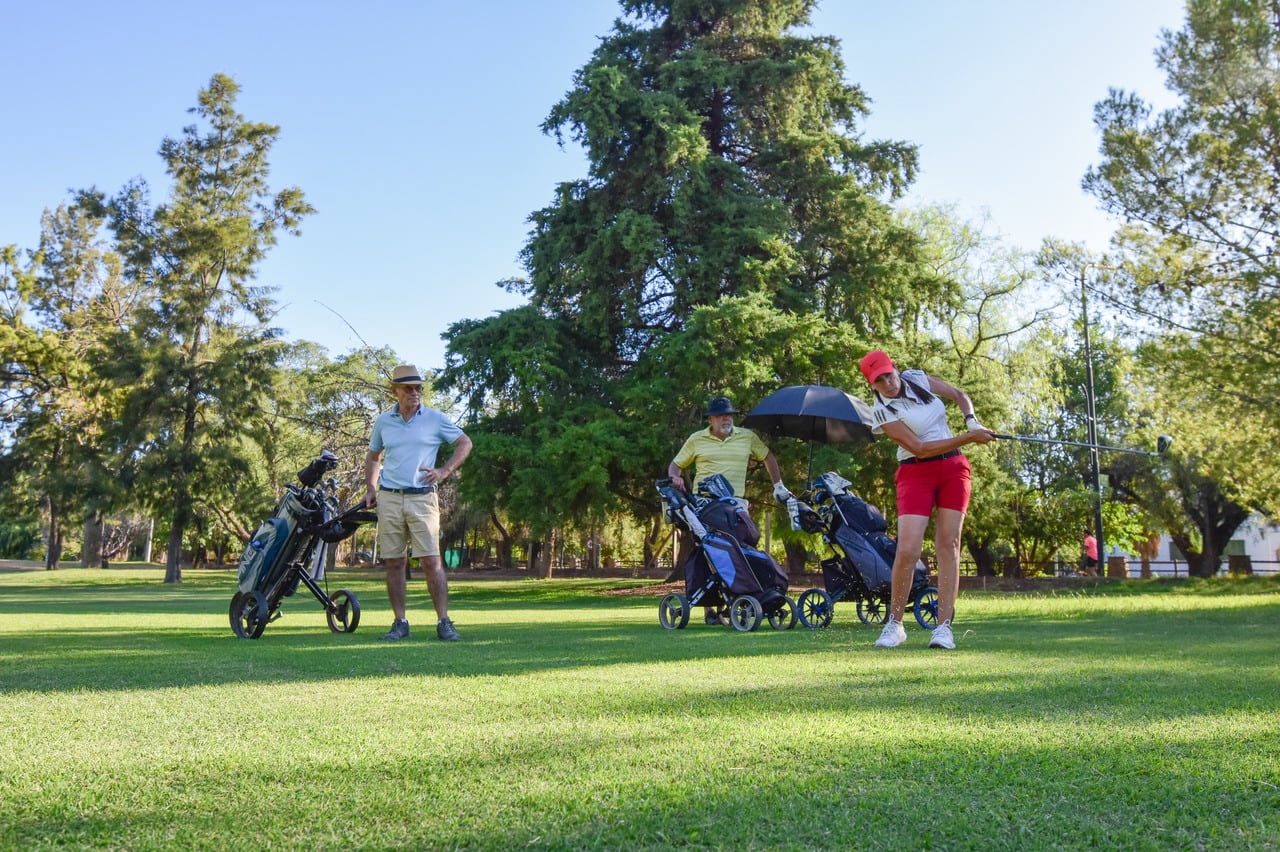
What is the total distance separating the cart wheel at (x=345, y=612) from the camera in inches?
358

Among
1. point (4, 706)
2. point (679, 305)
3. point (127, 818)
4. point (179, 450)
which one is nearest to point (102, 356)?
point (179, 450)

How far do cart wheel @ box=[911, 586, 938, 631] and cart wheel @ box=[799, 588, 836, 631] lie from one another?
0.79 meters

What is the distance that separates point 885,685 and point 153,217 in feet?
123

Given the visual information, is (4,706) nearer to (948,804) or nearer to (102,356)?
(948,804)

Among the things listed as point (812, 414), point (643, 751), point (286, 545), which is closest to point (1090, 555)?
point (812, 414)

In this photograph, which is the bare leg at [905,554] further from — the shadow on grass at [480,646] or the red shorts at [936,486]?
the shadow on grass at [480,646]

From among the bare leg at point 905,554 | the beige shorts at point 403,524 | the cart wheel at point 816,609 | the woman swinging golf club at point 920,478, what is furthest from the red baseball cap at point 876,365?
the beige shorts at point 403,524

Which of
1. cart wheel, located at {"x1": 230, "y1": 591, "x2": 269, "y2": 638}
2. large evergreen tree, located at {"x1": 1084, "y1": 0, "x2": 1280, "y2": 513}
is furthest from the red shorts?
large evergreen tree, located at {"x1": 1084, "y1": 0, "x2": 1280, "y2": 513}

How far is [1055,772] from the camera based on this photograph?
9.77ft

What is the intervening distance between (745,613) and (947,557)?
2.32 m

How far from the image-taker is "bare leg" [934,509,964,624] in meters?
7.35

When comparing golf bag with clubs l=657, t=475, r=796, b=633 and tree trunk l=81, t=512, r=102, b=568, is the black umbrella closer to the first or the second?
golf bag with clubs l=657, t=475, r=796, b=633

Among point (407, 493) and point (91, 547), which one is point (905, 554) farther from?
point (91, 547)

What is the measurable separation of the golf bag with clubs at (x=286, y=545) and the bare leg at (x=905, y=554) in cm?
415
